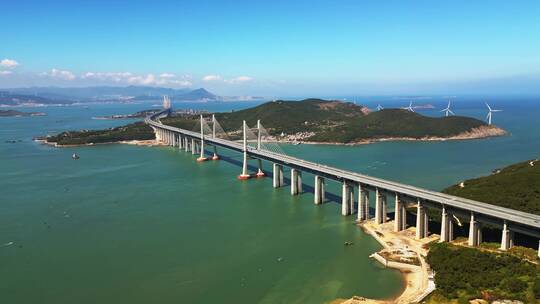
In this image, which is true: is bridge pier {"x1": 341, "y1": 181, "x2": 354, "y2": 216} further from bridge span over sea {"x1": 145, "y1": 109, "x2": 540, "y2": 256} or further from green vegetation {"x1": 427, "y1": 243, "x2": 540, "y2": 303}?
green vegetation {"x1": 427, "y1": 243, "x2": 540, "y2": 303}

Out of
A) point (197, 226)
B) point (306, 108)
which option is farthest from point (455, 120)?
point (197, 226)

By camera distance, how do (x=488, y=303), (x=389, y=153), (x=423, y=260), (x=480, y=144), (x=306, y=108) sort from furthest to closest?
(x=306, y=108), (x=480, y=144), (x=389, y=153), (x=423, y=260), (x=488, y=303)

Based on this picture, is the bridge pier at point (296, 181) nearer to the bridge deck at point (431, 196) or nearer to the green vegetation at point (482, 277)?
the bridge deck at point (431, 196)

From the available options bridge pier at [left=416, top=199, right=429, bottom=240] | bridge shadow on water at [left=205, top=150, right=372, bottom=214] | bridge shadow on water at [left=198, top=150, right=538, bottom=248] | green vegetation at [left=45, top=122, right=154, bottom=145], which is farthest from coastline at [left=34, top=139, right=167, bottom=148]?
bridge pier at [left=416, top=199, right=429, bottom=240]

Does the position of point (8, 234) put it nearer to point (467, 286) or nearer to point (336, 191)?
point (336, 191)

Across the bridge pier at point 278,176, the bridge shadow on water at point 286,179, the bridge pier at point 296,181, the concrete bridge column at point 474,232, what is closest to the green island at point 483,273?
the concrete bridge column at point 474,232
